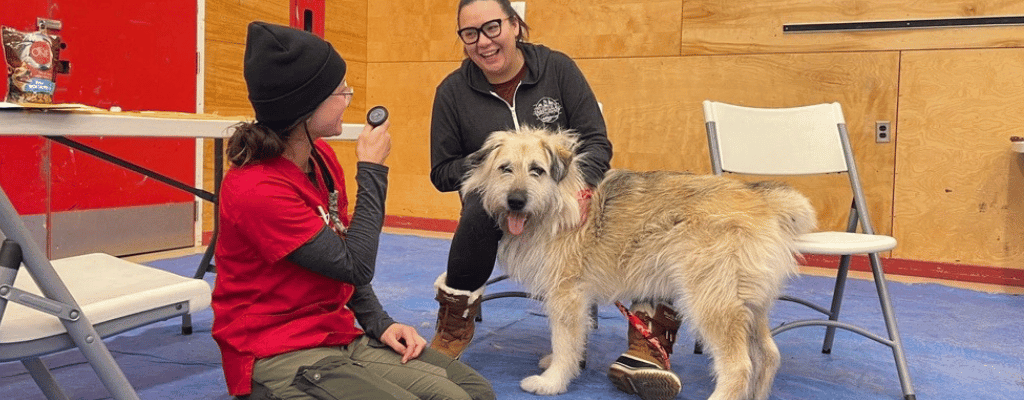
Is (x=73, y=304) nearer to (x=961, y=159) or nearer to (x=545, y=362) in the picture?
(x=545, y=362)

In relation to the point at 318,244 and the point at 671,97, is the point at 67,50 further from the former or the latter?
the point at 671,97

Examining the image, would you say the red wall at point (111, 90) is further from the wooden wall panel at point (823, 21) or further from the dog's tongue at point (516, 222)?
the wooden wall panel at point (823, 21)

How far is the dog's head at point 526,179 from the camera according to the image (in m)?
2.22

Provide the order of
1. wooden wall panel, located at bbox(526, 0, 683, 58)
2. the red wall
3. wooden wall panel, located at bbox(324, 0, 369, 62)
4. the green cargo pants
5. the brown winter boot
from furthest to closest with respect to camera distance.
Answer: wooden wall panel, located at bbox(324, 0, 369, 62) → wooden wall panel, located at bbox(526, 0, 683, 58) → the red wall → the brown winter boot → the green cargo pants

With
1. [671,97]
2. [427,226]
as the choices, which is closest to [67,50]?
[427,226]

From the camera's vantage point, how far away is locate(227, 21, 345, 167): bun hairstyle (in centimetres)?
146

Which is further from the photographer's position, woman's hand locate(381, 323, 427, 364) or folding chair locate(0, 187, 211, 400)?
woman's hand locate(381, 323, 427, 364)

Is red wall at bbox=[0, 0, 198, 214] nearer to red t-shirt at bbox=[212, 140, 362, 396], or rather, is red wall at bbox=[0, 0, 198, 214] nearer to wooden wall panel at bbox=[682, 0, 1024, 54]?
Result: red t-shirt at bbox=[212, 140, 362, 396]

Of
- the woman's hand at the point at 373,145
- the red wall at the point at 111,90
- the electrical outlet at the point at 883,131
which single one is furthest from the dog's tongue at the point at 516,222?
the electrical outlet at the point at 883,131

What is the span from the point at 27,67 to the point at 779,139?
98.1 inches

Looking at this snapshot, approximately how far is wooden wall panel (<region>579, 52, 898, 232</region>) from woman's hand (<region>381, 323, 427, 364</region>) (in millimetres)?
3459

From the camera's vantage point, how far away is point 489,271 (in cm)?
243

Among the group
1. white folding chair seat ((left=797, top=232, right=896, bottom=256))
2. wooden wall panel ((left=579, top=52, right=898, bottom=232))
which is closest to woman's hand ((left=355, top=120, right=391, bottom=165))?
white folding chair seat ((left=797, top=232, right=896, bottom=256))

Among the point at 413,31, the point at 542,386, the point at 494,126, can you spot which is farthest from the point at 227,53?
the point at 542,386
